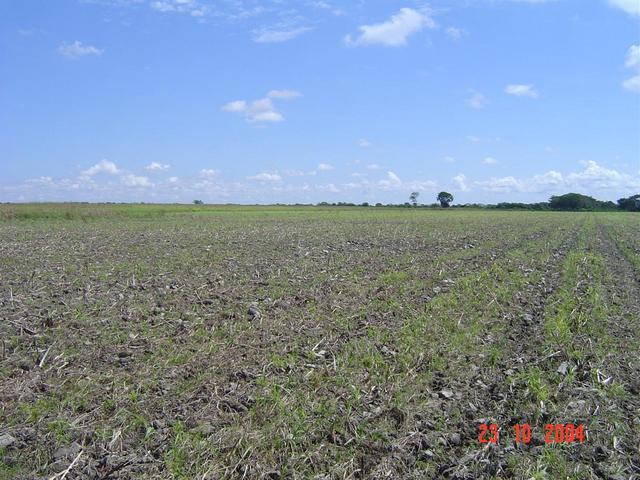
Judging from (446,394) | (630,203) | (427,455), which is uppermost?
(630,203)

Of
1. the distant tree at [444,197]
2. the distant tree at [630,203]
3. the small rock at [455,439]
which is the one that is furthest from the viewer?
the distant tree at [444,197]

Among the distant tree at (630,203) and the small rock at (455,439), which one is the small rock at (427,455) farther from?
the distant tree at (630,203)

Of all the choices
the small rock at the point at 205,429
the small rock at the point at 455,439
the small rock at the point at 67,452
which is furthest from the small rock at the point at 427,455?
the small rock at the point at 67,452

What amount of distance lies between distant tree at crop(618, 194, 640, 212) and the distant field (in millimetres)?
137228

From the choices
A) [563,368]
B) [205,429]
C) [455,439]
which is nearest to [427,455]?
[455,439]

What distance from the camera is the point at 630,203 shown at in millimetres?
129375

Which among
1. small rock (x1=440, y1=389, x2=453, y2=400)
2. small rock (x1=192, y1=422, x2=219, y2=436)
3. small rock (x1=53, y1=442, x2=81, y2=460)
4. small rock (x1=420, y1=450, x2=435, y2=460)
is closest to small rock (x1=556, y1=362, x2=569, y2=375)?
small rock (x1=440, y1=389, x2=453, y2=400)

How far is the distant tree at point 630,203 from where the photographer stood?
416 ft

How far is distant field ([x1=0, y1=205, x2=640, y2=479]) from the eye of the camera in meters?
4.25

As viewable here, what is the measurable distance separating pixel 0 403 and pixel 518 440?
5.28 meters
